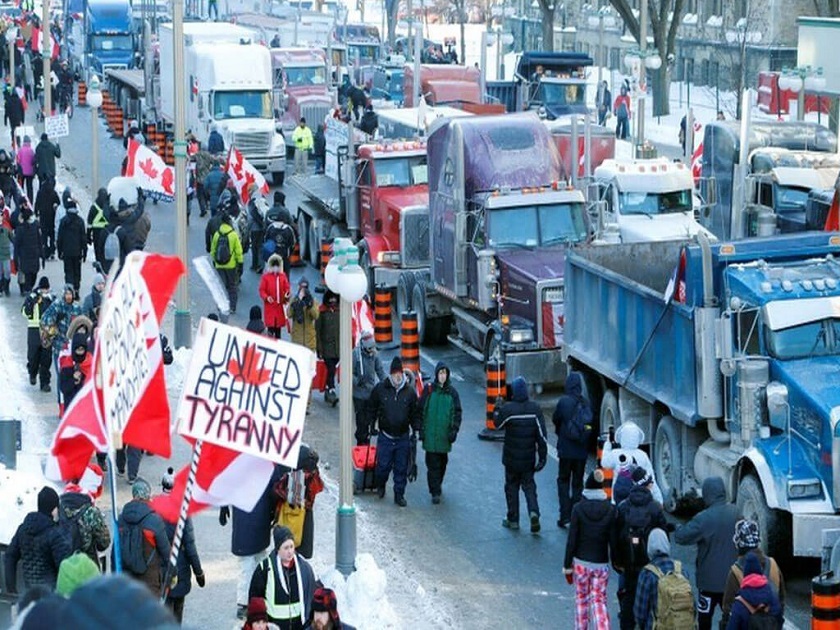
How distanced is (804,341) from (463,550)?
345cm

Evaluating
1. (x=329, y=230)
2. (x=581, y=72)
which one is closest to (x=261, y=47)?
(x=581, y=72)

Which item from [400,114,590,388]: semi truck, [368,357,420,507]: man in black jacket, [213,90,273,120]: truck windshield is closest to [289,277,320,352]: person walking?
[400,114,590,388]: semi truck

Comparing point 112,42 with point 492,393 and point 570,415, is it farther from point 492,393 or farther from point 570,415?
point 570,415

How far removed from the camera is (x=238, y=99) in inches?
1785

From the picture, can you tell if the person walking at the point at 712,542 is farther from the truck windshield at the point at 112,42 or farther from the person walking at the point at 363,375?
the truck windshield at the point at 112,42

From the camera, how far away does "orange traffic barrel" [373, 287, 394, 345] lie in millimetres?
26953

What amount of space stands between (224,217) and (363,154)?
254 centimetres

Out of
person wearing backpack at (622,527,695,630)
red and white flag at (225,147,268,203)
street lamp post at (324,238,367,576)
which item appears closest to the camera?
person wearing backpack at (622,527,695,630)

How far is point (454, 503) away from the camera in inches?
768

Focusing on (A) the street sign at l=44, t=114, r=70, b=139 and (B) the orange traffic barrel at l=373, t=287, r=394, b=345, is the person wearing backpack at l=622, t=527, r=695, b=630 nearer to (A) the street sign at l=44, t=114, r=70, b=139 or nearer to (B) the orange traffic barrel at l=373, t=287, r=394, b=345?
(B) the orange traffic barrel at l=373, t=287, r=394, b=345

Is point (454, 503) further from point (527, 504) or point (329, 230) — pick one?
point (329, 230)

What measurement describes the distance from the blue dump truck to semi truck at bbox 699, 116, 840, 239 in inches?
376

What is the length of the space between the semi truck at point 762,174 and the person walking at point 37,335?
10518 mm

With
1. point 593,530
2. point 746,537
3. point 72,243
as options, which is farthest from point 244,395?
point 72,243
